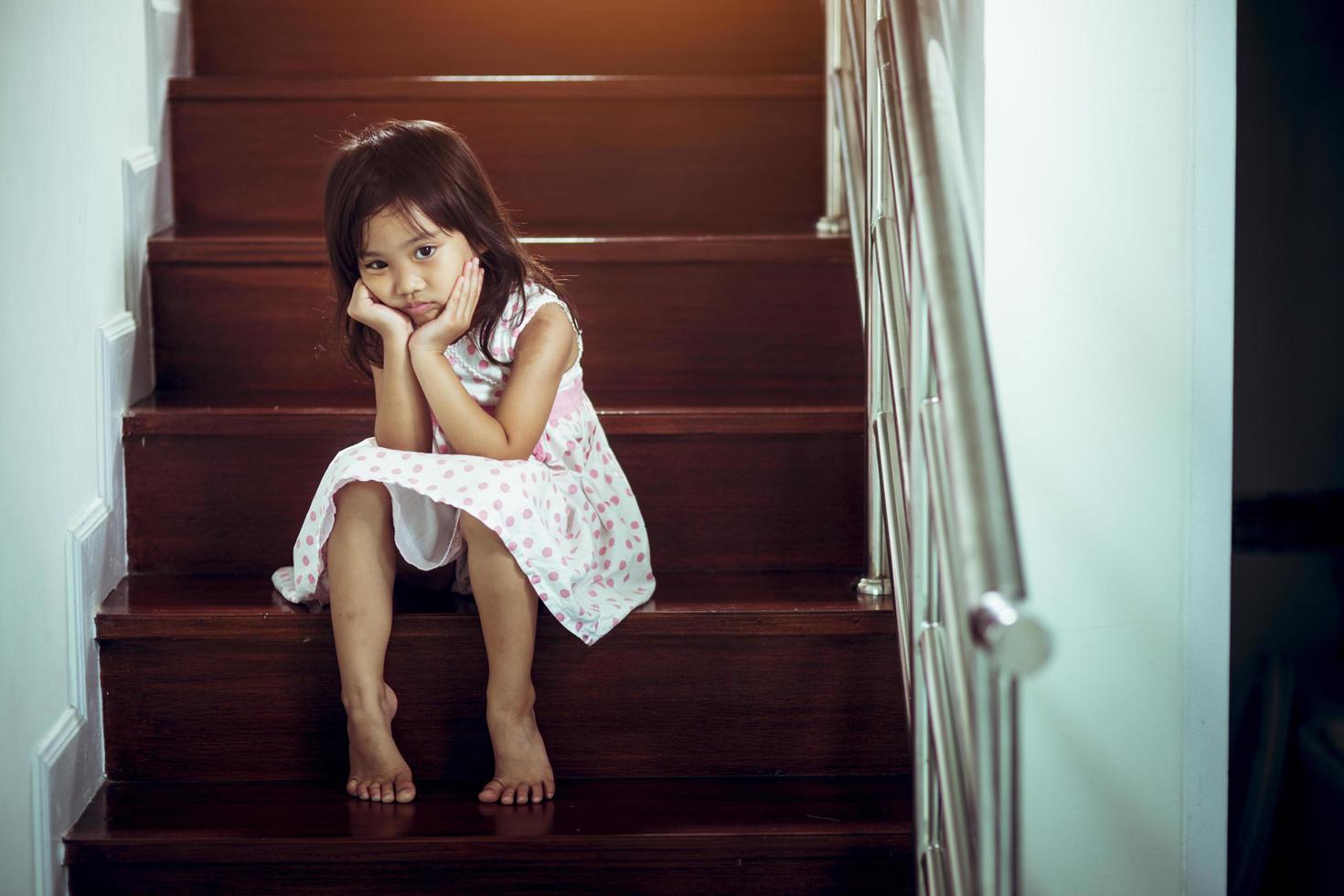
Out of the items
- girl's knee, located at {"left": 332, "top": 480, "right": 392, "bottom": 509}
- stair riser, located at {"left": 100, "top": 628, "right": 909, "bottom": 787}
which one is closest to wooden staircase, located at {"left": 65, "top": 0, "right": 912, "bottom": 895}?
stair riser, located at {"left": 100, "top": 628, "right": 909, "bottom": 787}

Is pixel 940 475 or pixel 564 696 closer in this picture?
pixel 940 475

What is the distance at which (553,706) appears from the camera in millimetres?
1748

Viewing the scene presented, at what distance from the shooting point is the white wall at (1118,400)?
1507 millimetres

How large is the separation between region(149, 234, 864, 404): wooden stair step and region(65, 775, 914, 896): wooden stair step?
28.3 inches

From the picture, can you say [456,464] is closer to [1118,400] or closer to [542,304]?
[542,304]

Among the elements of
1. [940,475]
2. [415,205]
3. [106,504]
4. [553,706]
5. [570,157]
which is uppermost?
[570,157]

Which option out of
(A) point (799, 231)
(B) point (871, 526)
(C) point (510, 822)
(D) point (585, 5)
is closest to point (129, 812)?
(C) point (510, 822)

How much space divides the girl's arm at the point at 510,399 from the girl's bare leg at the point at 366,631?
4.6 inches

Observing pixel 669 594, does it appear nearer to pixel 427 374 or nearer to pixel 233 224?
pixel 427 374

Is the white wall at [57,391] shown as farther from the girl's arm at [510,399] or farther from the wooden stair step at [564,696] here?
the girl's arm at [510,399]

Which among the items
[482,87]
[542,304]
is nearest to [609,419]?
[542,304]

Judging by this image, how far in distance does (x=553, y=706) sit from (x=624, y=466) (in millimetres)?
366

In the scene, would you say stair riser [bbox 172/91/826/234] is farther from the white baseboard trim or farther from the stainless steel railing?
the stainless steel railing

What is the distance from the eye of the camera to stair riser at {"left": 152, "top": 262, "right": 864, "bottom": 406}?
7.09 ft
